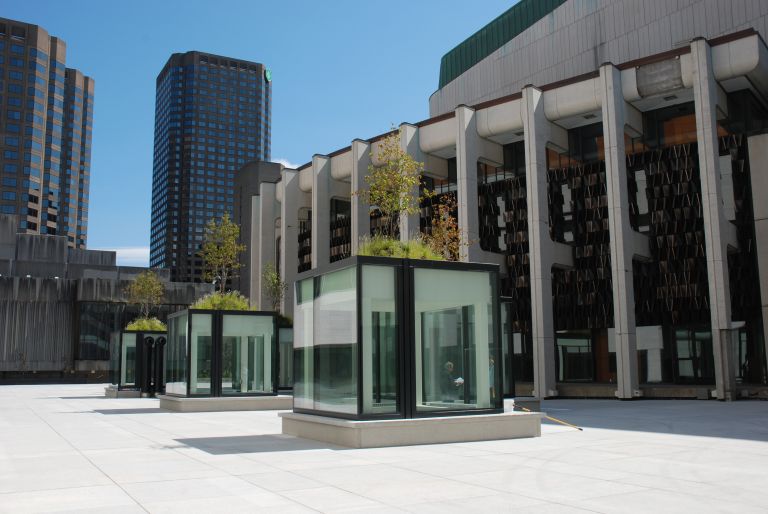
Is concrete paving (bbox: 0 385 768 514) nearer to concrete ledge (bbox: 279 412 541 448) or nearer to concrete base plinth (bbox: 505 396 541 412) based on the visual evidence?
concrete ledge (bbox: 279 412 541 448)

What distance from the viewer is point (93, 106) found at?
602 feet

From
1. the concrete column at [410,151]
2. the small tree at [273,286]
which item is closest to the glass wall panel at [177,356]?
the concrete column at [410,151]

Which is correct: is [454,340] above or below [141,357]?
above

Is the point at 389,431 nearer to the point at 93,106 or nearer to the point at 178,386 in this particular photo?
the point at 178,386

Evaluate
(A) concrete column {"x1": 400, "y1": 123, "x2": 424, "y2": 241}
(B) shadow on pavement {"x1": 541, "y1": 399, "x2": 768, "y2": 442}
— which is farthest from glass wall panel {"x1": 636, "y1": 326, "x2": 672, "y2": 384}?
(A) concrete column {"x1": 400, "y1": 123, "x2": 424, "y2": 241}

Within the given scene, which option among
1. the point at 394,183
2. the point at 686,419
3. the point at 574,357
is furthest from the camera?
the point at 574,357

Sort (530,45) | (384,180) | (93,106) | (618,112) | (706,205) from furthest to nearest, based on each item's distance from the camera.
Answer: (93,106), (530,45), (618,112), (706,205), (384,180)

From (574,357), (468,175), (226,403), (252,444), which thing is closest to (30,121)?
(468,175)

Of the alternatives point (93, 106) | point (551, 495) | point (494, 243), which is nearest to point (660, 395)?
point (494, 243)

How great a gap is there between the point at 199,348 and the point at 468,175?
2027 cm

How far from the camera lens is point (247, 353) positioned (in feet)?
82.1

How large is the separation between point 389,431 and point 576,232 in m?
27.4

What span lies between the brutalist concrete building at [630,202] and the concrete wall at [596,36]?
0.43 ft

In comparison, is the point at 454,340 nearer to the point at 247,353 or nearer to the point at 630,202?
the point at 247,353
